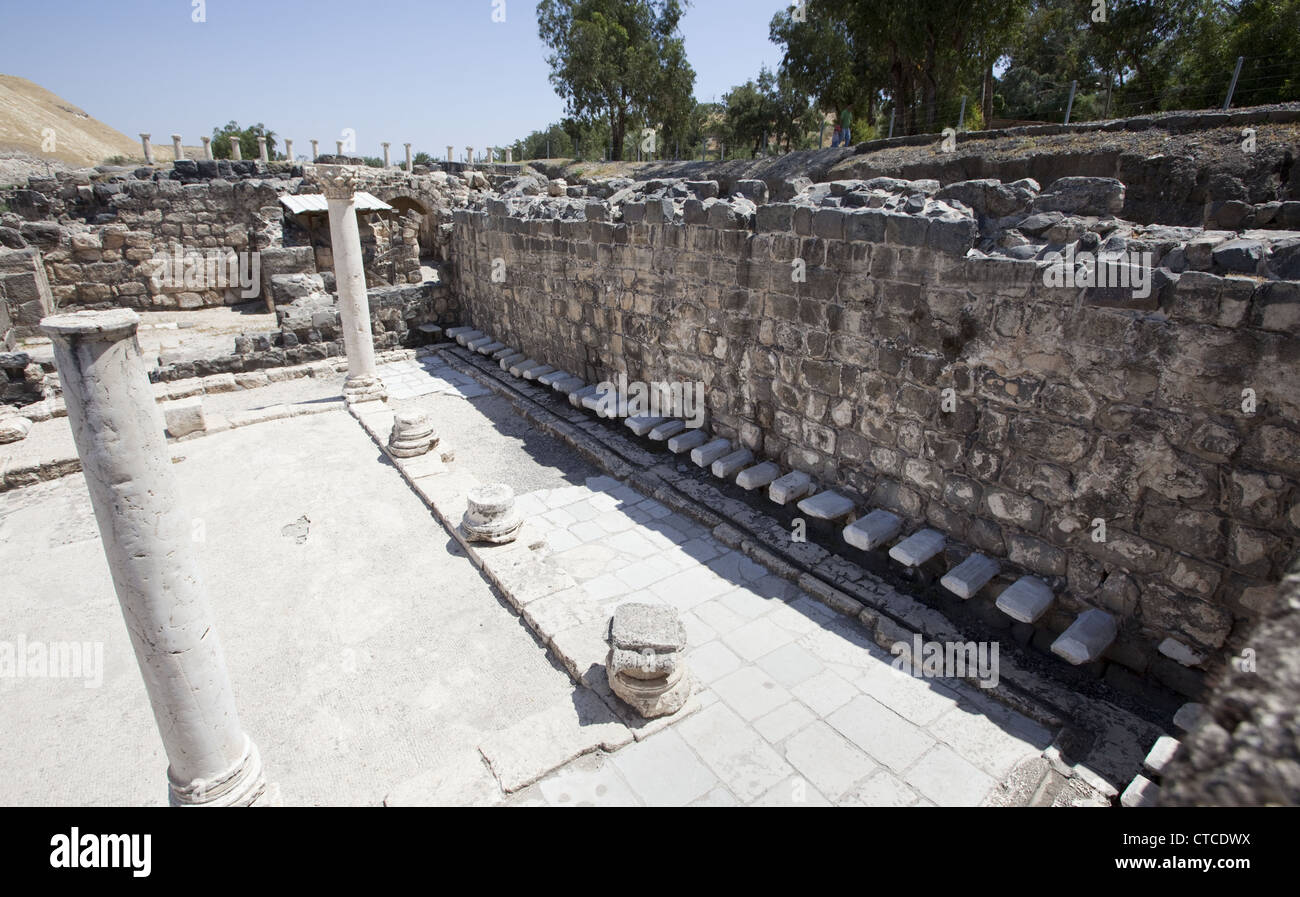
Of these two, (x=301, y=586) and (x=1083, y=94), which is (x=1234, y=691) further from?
(x=1083, y=94)

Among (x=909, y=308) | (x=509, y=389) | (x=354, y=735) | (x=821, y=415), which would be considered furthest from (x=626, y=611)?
(x=509, y=389)

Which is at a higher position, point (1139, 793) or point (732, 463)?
point (732, 463)

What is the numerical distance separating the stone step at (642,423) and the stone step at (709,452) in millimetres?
835

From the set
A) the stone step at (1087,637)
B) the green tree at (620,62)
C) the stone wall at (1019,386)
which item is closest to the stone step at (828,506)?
the stone wall at (1019,386)

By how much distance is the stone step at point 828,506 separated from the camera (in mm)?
5871

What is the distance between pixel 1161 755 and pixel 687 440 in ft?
16.0

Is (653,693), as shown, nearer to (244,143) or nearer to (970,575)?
(970,575)

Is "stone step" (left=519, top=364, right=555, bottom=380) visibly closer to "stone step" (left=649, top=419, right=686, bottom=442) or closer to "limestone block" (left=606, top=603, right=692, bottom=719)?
"stone step" (left=649, top=419, right=686, bottom=442)

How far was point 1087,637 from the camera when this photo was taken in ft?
14.1

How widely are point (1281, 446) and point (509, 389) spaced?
907cm

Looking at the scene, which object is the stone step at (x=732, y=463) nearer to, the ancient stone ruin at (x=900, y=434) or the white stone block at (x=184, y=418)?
the ancient stone ruin at (x=900, y=434)

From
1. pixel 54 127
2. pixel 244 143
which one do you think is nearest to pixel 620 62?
pixel 244 143

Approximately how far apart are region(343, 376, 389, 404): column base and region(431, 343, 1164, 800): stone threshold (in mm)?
2465

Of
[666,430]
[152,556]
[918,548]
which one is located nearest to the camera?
[152,556]
